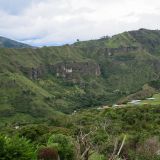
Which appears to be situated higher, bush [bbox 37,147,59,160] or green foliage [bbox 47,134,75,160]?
bush [bbox 37,147,59,160]

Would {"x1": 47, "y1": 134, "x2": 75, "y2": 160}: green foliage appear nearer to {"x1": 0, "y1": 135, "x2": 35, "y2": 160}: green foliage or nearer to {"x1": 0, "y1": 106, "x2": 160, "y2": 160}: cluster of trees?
{"x1": 0, "y1": 106, "x2": 160, "y2": 160}: cluster of trees

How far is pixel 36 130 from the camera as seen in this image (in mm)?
86625

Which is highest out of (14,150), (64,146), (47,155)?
(14,150)

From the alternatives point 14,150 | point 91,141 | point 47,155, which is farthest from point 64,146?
point 14,150

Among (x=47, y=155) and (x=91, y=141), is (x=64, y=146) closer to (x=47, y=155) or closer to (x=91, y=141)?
(x=91, y=141)

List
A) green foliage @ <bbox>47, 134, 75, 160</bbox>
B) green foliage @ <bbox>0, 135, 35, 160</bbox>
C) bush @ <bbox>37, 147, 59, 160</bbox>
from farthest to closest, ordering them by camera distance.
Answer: green foliage @ <bbox>47, 134, 75, 160</bbox>
bush @ <bbox>37, 147, 59, 160</bbox>
green foliage @ <bbox>0, 135, 35, 160</bbox>

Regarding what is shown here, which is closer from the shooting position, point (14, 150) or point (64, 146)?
point (14, 150)

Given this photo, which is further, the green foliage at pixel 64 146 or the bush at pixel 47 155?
the green foliage at pixel 64 146

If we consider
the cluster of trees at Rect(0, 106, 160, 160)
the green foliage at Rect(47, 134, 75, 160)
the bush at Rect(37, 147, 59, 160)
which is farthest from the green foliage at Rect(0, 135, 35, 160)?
the green foliage at Rect(47, 134, 75, 160)

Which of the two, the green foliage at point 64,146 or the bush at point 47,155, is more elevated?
the bush at point 47,155

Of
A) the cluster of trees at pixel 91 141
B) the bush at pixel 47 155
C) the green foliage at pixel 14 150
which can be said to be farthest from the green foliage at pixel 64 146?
the green foliage at pixel 14 150

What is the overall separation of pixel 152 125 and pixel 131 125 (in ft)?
29.0

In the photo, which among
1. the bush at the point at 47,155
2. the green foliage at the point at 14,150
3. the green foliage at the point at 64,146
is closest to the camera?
the green foliage at the point at 14,150

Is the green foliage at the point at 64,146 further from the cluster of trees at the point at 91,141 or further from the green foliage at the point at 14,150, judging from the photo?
the green foliage at the point at 14,150
